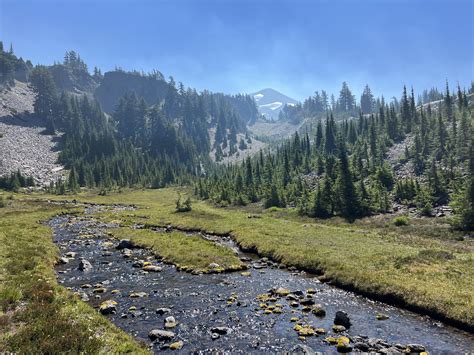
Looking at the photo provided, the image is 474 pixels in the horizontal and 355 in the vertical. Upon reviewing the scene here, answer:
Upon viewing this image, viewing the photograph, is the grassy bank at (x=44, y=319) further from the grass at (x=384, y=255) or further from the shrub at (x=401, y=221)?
the shrub at (x=401, y=221)

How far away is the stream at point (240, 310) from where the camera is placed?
1727 centimetres

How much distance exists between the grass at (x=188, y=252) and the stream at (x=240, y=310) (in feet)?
4.67

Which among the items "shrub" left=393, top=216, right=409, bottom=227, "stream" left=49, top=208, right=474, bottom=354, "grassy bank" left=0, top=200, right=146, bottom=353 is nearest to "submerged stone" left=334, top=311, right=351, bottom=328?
"stream" left=49, top=208, right=474, bottom=354

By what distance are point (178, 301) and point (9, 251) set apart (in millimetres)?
18579

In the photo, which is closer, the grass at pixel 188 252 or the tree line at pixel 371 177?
the grass at pixel 188 252

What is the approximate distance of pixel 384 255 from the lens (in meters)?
32.3

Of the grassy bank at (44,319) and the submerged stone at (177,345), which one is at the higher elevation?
the grassy bank at (44,319)

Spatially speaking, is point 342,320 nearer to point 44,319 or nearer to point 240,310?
point 240,310

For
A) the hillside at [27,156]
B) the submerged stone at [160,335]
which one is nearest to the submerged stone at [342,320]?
the submerged stone at [160,335]

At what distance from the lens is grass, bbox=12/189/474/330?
72.8ft

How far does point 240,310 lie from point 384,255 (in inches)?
721

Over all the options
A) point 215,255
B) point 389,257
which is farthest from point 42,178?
point 389,257

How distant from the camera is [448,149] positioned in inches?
4316

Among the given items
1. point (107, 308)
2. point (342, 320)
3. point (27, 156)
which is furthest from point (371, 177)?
point (27, 156)
